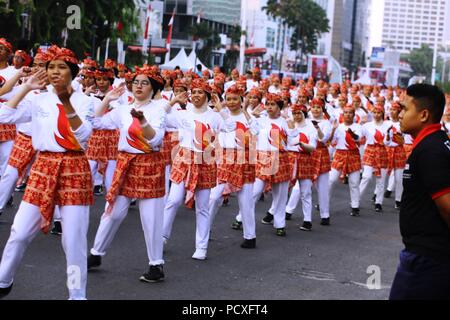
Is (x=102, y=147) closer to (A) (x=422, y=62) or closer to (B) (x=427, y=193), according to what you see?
(B) (x=427, y=193)

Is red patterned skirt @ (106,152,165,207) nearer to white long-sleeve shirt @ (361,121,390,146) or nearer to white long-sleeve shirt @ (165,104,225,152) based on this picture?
white long-sleeve shirt @ (165,104,225,152)

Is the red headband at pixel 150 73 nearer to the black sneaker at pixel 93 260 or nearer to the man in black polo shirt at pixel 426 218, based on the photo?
the black sneaker at pixel 93 260

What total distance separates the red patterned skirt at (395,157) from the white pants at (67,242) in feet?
31.8

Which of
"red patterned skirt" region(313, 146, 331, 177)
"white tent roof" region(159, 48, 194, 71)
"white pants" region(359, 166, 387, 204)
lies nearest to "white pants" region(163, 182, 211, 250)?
"red patterned skirt" region(313, 146, 331, 177)

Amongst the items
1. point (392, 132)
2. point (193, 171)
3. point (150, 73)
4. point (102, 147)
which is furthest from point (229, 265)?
point (392, 132)

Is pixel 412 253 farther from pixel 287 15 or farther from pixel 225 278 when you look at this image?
pixel 287 15

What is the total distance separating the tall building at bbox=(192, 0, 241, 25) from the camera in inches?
3448

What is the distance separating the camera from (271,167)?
36.2 feet

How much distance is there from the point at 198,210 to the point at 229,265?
0.73 m

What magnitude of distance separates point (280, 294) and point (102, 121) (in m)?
2.29

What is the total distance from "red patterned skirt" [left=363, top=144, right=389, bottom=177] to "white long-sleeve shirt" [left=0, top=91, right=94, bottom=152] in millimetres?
8864

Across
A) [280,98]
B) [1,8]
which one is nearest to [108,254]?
[280,98]

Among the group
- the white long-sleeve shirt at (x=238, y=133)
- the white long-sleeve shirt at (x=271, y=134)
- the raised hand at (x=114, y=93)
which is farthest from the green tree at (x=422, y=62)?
the raised hand at (x=114, y=93)

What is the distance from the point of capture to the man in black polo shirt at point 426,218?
177 inches
